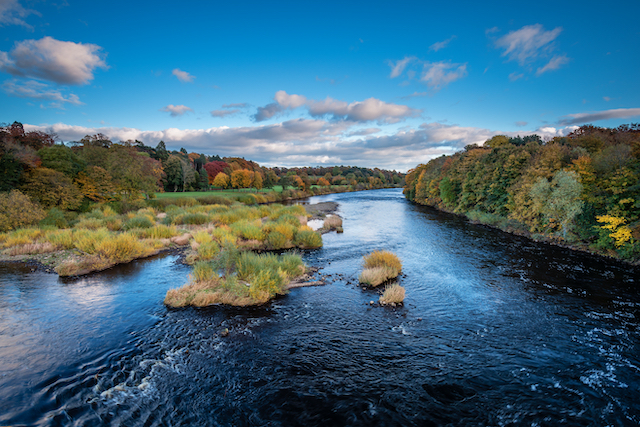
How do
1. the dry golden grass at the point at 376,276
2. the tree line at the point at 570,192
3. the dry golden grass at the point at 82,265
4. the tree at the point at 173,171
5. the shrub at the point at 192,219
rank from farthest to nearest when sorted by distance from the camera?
the tree at the point at 173,171 → the shrub at the point at 192,219 → the tree line at the point at 570,192 → the dry golden grass at the point at 82,265 → the dry golden grass at the point at 376,276

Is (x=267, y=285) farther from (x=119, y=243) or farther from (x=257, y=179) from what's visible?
(x=257, y=179)

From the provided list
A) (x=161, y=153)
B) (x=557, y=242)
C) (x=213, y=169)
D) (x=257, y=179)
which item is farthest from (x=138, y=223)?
(x=213, y=169)

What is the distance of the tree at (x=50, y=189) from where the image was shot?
2522 centimetres

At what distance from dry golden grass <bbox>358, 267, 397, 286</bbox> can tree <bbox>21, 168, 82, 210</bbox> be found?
3055 centimetres

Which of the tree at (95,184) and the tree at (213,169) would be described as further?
the tree at (213,169)

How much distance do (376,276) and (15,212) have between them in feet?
→ 91.4

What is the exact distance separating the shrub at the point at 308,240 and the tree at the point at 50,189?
Answer: 2453 centimetres

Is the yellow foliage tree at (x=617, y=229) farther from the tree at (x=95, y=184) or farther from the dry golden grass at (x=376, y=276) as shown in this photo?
the tree at (x=95, y=184)

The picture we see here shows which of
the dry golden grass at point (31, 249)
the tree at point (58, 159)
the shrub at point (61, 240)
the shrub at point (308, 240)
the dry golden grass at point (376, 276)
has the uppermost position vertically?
the tree at point (58, 159)

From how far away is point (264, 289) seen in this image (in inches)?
496

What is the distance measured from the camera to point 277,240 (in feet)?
72.4

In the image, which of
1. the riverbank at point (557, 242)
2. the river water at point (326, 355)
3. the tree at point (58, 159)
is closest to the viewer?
the river water at point (326, 355)

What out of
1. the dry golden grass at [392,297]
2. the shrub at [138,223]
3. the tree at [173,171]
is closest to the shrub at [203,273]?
the dry golden grass at [392,297]

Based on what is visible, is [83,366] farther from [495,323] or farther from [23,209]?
[23,209]
